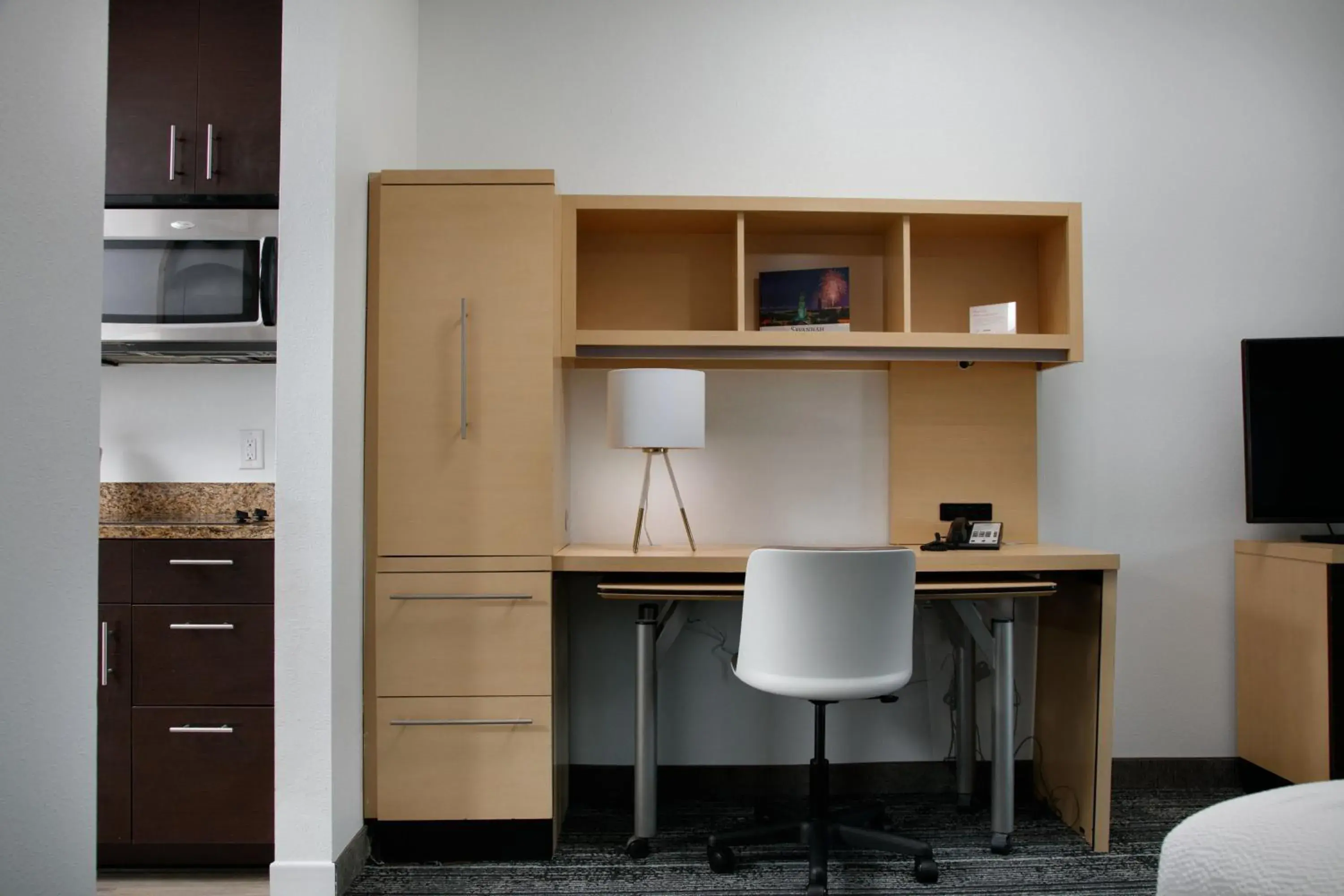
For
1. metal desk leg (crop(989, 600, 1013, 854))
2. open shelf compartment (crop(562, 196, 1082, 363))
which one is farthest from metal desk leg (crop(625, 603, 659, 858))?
metal desk leg (crop(989, 600, 1013, 854))

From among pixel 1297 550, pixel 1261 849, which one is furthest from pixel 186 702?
pixel 1297 550

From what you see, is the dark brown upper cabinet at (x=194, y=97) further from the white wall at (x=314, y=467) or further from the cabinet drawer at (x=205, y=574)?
the cabinet drawer at (x=205, y=574)

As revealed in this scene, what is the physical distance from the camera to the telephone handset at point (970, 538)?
271 cm

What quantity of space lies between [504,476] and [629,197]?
0.97 metres

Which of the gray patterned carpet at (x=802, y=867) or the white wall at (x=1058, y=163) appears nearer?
the gray patterned carpet at (x=802, y=867)

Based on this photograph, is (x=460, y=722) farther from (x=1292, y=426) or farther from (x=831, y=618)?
(x=1292, y=426)

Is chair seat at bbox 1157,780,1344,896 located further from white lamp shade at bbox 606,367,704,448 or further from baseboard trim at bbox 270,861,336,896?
baseboard trim at bbox 270,861,336,896

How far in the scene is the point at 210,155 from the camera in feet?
8.43

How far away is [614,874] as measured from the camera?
7.64 ft

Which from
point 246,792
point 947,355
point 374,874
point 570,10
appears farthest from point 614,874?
point 570,10

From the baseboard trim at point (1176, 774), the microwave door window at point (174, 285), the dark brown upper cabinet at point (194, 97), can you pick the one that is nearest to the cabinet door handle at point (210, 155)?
the dark brown upper cabinet at point (194, 97)

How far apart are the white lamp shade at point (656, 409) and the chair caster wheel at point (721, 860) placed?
113 cm

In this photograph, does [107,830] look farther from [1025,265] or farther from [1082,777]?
[1025,265]

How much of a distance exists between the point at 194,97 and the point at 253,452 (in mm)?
1136
